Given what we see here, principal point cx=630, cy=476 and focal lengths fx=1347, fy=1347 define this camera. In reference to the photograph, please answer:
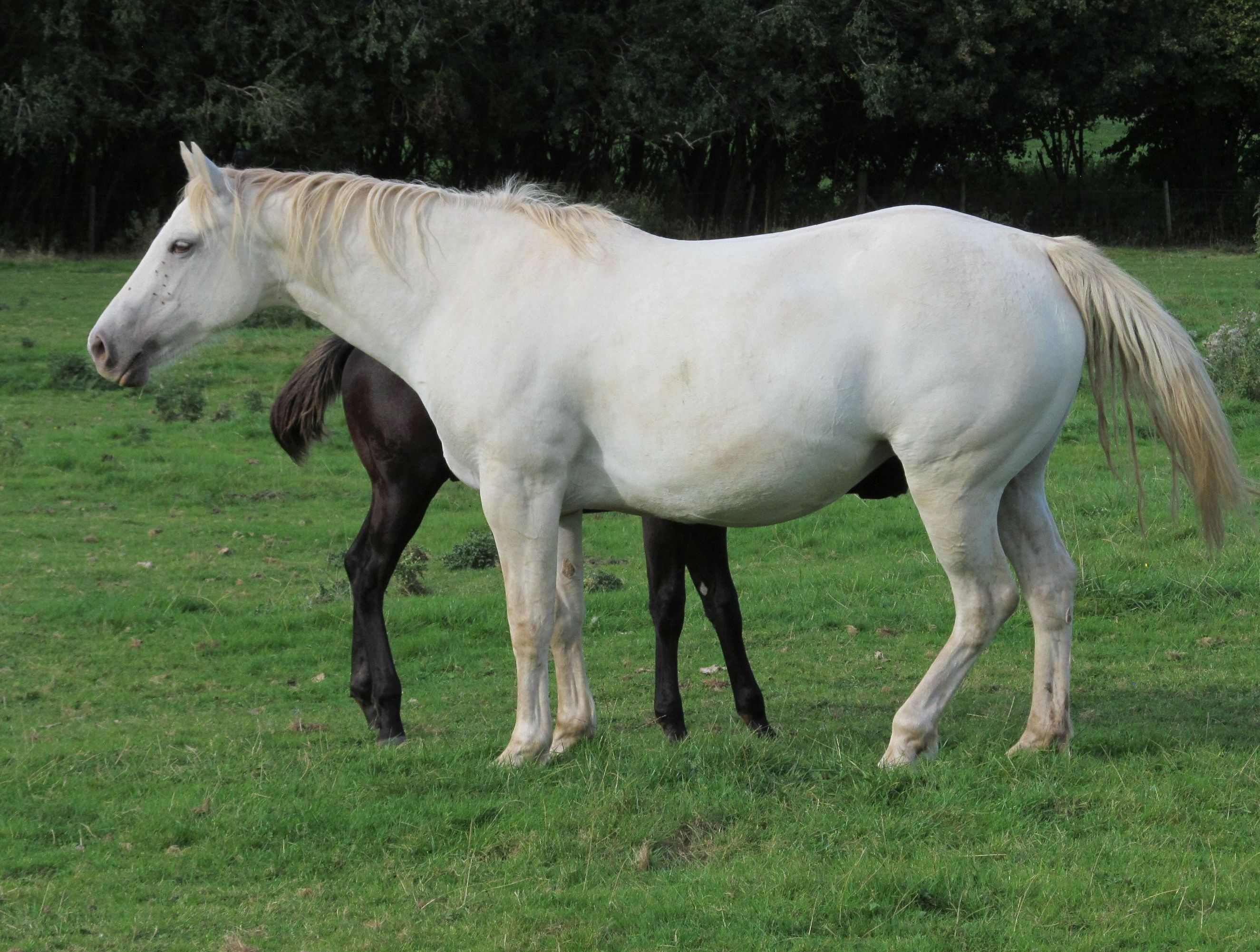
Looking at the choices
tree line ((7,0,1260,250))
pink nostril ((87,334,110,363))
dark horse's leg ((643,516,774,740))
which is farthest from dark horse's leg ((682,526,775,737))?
tree line ((7,0,1260,250))

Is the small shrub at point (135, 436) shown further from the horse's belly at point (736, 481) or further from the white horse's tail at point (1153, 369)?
the white horse's tail at point (1153, 369)

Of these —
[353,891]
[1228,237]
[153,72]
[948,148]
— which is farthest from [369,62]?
[353,891]

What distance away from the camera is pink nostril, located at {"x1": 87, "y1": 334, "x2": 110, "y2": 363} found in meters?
4.90

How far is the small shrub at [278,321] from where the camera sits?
54.9 feet

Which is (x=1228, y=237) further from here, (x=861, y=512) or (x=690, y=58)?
(x=861, y=512)

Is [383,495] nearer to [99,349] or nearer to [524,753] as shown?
[99,349]

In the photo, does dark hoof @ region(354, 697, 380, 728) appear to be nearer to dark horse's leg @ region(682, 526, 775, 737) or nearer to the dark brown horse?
the dark brown horse

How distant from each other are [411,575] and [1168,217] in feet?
75.8

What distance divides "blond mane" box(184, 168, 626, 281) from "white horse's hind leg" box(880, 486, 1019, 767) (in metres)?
1.60

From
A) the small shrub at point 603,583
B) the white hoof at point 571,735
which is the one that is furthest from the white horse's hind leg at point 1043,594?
the small shrub at point 603,583

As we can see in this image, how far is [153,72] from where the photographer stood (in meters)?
23.0

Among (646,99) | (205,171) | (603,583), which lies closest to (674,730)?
(205,171)

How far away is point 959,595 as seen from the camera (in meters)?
4.74

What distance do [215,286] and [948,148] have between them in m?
27.5
